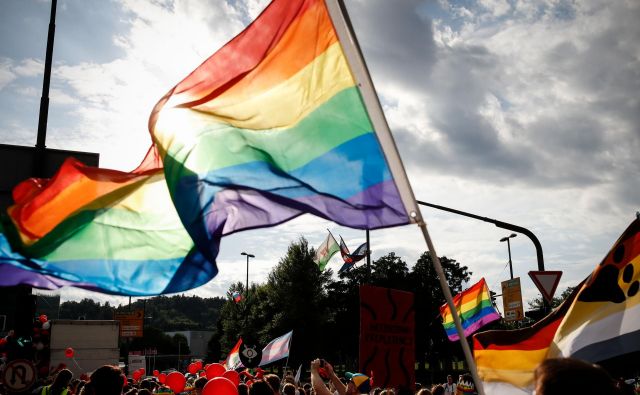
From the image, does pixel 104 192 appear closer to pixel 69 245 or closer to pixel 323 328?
pixel 69 245

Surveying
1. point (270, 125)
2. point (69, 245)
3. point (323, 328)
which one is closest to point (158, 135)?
point (270, 125)

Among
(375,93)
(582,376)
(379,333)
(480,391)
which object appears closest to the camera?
(582,376)

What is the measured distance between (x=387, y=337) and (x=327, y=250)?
27.1 m

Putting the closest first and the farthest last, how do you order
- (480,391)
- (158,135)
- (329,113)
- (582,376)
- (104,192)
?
1. (582,376)
2. (480,391)
3. (329,113)
4. (158,135)
5. (104,192)

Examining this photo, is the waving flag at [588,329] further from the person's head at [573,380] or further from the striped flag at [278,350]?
the striped flag at [278,350]

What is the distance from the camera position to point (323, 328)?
50.7m

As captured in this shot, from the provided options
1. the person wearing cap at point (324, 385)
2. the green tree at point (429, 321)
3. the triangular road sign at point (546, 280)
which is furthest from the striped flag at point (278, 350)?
the green tree at point (429, 321)

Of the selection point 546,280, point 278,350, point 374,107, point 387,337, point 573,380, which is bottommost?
point 278,350

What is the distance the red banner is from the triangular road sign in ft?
17.7

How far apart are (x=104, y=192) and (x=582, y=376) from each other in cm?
493

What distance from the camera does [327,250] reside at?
36.4 metres

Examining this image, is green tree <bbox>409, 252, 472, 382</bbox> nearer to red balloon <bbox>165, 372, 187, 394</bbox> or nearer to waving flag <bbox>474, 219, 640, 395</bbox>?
red balloon <bbox>165, 372, 187, 394</bbox>

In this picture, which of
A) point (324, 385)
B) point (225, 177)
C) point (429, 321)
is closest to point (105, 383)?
point (225, 177)

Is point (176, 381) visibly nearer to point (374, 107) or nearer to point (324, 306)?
point (374, 107)
